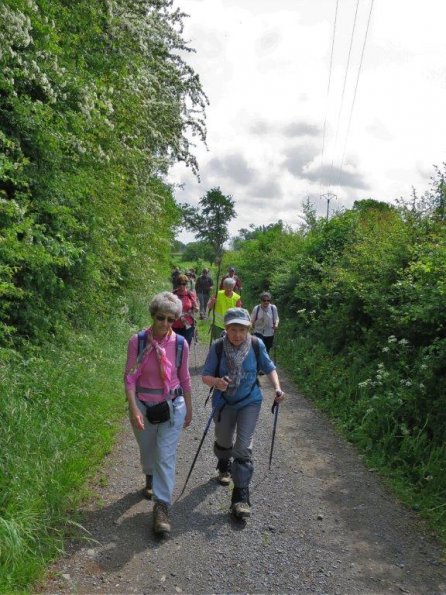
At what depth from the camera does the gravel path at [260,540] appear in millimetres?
3504

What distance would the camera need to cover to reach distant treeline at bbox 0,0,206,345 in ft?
17.5

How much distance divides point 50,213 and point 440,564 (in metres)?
6.16

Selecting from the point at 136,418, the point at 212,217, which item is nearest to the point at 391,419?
the point at 136,418

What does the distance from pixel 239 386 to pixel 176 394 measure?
634 millimetres

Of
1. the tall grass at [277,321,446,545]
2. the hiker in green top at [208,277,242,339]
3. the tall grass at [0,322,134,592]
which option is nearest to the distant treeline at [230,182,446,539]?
the tall grass at [277,321,446,545]

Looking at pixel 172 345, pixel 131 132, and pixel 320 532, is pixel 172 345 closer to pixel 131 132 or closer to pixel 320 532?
pixel 320 532

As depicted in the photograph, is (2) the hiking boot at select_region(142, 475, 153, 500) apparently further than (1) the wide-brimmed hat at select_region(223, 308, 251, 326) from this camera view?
Yes

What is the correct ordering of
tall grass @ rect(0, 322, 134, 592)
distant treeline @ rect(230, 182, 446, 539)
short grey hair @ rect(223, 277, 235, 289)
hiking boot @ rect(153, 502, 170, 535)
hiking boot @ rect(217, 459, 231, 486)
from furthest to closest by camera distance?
short grey hair @ rect(223, 277, 235, 289) → distant treeline @ rect(230, 182, 446, 539) → hiking boot @ rect(217, 459, 231, 486) → hiking boot @ rect(153, 502, 170, 535) → tall grass @ rect(0, 322, 134, 592)

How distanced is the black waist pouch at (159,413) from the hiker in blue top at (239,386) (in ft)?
1.61

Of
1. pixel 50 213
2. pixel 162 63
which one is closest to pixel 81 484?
pixel 50 213

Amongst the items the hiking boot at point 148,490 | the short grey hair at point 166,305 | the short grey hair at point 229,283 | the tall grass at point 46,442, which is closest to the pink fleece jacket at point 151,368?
the short grey hair at point 166,305

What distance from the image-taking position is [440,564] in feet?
12.9

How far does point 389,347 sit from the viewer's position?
7551 millimetres

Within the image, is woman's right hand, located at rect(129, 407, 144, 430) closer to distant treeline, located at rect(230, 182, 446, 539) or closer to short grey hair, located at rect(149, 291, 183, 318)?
short grey hair, located at rect(149, 291, 183, 318)
